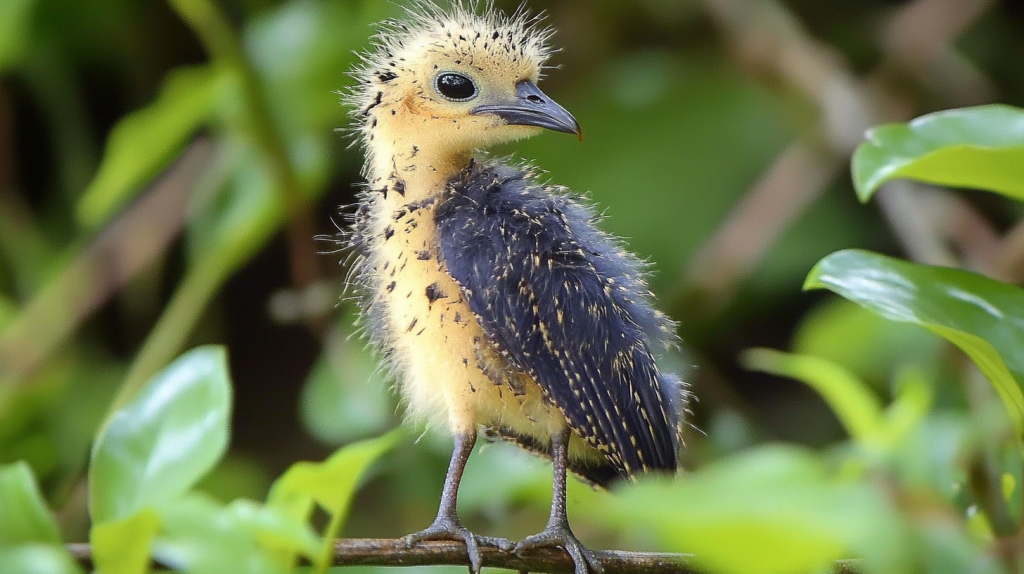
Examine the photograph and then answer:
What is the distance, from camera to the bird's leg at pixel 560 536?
27.1 inches

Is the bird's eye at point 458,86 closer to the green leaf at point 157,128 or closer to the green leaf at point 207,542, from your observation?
the green leaf at point 207,542

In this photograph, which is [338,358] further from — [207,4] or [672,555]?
[672,555]

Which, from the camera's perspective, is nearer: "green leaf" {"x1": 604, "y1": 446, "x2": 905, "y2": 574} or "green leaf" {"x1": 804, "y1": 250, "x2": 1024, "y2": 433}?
"green leaf" {"x1": 604, "y1": 446, "x2": 905, "y2": 574}

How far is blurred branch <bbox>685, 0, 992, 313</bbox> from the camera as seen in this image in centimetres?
166

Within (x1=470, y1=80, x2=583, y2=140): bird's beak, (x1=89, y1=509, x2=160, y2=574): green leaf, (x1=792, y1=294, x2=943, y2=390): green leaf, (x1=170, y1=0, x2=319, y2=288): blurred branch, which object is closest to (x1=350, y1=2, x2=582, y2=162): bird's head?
(x1=470, y1=80, x2=583, y2=140): bird's beak

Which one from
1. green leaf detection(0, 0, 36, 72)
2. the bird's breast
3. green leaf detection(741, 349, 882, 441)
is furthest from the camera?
green leaf detection(0, 0, 36, 72)

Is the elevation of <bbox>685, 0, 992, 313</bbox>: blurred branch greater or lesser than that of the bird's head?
greater

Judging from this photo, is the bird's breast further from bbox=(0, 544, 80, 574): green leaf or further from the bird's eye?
bbox=(0, 544, 80, 574): green leaf

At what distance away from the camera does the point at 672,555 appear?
66 centimetres

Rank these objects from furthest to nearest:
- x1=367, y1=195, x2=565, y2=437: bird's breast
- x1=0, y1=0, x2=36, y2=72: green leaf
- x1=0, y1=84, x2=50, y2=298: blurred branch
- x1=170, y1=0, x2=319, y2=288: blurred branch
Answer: x1=0, y1=84, x2=50, y2=298: blurred branch, x1=0, y1=0, x2=36, y2=72: green leaf, x1=170, y1=0, x2=319, y2=288: blurred branch, x1=367, y1=195, x2=565, y2=437: bird's breast

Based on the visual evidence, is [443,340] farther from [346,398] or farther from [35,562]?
[346,398]

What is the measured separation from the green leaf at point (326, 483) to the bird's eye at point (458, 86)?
24 centimetres

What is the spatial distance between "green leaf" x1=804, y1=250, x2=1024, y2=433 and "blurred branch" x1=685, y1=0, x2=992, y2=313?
0.85 metres

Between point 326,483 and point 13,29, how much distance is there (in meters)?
1.33
